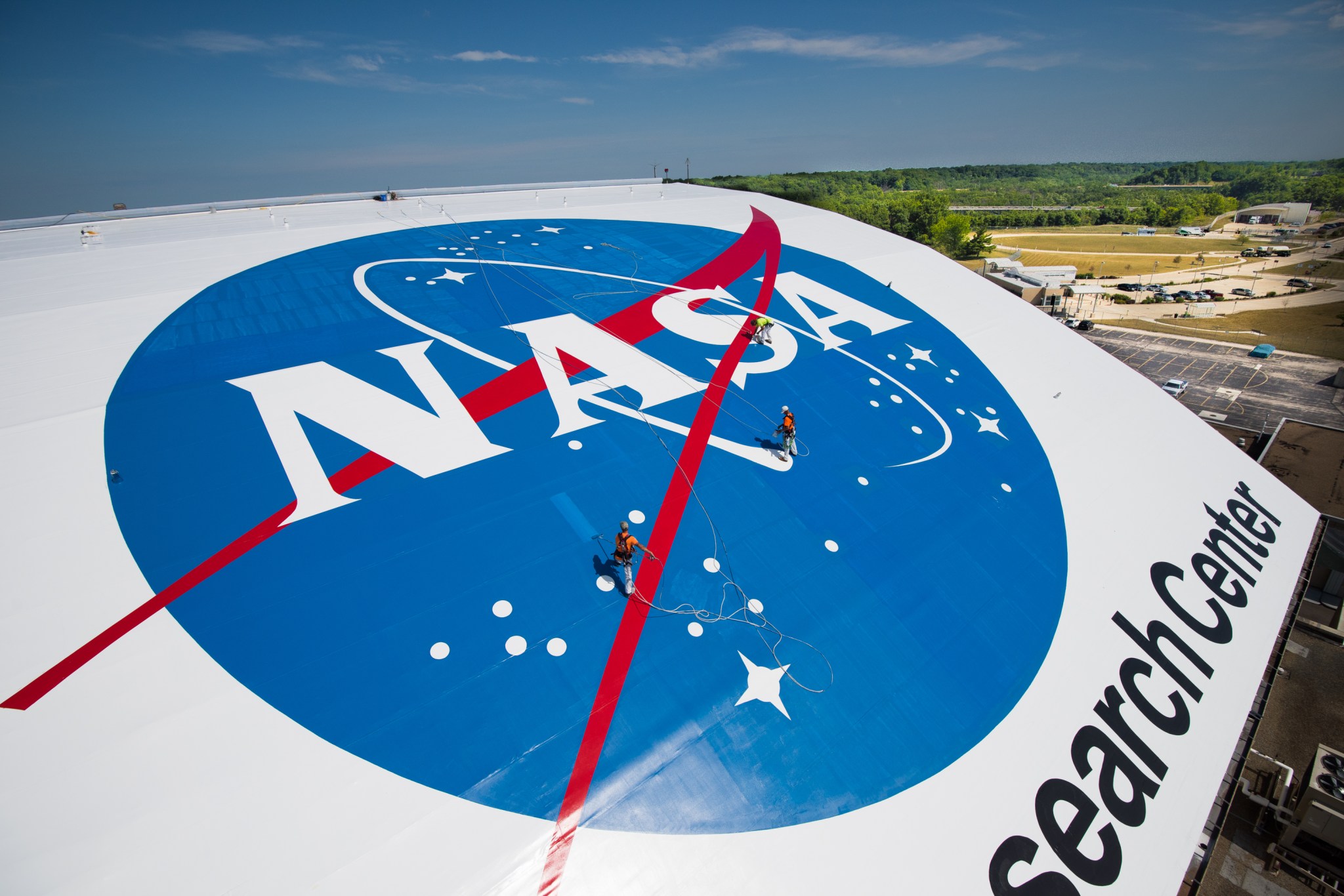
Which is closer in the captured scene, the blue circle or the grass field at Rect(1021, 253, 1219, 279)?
the blue circle

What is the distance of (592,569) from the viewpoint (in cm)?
745

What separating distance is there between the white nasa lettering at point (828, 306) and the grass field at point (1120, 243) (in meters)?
79.9

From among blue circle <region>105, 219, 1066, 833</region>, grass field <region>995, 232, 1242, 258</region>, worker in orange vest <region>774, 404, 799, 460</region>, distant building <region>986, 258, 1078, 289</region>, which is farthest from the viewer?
grass field <region>995, 232, 1242, 258</region>

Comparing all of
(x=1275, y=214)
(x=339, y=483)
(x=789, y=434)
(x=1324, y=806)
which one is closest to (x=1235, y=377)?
(x=1324, y=806)

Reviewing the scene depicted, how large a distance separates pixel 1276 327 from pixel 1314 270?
2433cm

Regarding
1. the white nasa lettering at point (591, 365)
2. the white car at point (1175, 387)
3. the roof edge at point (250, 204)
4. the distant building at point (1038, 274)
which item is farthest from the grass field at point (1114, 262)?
the white nasa lettering at point (591, 365)

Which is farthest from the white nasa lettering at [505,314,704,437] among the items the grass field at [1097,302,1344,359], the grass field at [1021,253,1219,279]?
the grass field at [1021,253,1219,279]

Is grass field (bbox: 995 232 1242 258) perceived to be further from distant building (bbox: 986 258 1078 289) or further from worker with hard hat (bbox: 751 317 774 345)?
worker with hard hat (bbox: 751 317 774 345)

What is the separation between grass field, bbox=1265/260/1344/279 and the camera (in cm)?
5419

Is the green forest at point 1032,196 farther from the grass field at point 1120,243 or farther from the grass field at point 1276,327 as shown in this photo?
the grass field at point 1276,327

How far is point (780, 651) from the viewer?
727 cm

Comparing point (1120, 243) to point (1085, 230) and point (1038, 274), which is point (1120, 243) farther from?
point (1038, 274)

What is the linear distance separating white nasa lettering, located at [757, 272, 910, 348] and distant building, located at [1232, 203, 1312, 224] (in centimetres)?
11667

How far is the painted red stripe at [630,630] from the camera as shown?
531 cm
